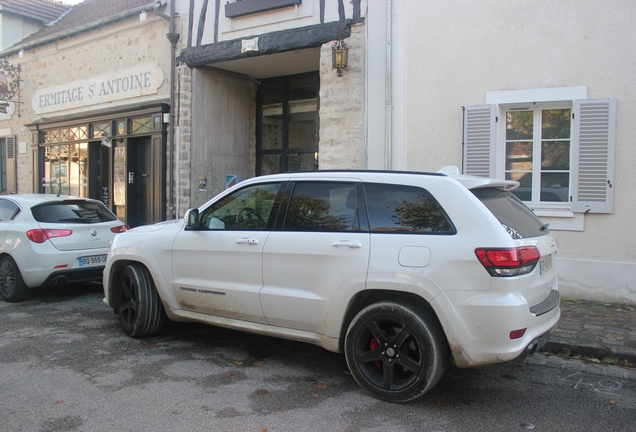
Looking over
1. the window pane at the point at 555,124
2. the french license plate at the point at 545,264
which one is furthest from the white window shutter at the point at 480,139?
the french license plate at the point at 545,264

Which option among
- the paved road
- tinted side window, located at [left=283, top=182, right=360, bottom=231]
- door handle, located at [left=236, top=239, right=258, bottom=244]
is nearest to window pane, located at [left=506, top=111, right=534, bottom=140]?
the paved road

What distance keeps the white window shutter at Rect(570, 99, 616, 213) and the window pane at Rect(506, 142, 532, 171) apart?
672 millimetres

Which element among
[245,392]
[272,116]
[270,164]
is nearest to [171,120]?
[272,116]

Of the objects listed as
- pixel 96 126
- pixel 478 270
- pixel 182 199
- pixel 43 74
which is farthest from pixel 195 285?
pixel 43 74

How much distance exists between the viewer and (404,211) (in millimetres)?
4277

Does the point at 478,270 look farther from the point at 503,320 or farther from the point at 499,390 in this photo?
the point at 499,390

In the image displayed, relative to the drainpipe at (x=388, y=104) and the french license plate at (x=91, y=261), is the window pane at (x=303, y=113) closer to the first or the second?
the drainpipe at (x=388, y=104)

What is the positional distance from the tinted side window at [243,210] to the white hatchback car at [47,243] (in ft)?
10.6

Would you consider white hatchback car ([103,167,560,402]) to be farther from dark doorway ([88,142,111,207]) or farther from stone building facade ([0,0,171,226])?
dark doorway ([88,142,111,207])

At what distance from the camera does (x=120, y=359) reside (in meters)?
5.09

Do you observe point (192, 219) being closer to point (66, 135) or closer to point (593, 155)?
point (593, 155)

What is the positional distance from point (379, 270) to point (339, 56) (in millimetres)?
5806

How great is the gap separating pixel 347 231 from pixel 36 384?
2804 mm

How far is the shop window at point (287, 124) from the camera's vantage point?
464 inches
